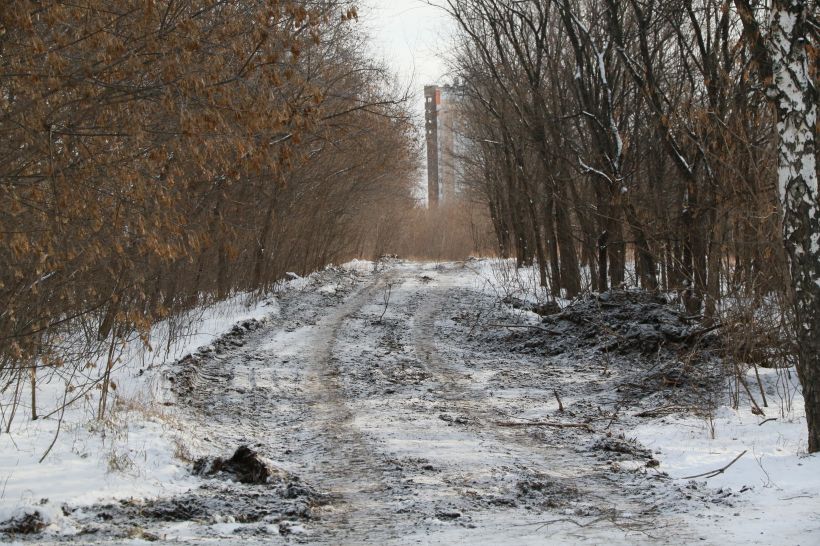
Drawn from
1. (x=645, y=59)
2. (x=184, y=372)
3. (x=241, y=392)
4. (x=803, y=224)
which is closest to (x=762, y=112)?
(x=803, y=224)

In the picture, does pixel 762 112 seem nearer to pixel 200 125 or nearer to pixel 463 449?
pixel 463 449

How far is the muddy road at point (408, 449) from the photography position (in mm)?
5332

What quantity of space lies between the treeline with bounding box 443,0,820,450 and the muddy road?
1.84 m

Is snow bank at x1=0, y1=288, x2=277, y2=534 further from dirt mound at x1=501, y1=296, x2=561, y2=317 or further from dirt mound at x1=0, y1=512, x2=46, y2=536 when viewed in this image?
dirt mound at x1=501, y1=296, x2=561, y2=317

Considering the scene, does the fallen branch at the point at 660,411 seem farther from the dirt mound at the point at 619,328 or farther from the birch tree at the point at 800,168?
the dirt mound at the point at 619,328

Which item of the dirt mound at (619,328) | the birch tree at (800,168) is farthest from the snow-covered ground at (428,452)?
the birch tree at (800,168)

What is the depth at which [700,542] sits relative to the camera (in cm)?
482

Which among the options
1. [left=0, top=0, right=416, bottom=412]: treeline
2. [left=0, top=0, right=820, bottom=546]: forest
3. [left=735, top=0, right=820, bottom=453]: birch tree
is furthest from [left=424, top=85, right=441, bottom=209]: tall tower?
[left=735, top=0, right=820, bottom=453]: birch tree

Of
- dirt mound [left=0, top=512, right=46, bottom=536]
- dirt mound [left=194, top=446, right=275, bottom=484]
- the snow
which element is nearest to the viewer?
the snow

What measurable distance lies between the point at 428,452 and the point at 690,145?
9549mm

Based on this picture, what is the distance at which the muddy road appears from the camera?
5.33 metres

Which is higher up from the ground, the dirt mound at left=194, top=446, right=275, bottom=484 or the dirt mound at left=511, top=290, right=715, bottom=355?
the dirt mound at left=511, top=290, right=715, bottom=355

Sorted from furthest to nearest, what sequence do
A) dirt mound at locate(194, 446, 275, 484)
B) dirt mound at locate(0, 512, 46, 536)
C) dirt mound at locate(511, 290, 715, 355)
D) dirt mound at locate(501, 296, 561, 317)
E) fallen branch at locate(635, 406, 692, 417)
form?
dirt mound at locate(501, 296, 561, 317) → dirt mound at locate(511, 290, 715, 355) → fallen branch at locate(635, 406, 692, 417) → dirt mound at locate(194, 446, 275, 484) → dirt mound at locate(0, 512, 46, 536)

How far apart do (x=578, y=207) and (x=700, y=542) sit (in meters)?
12.6
